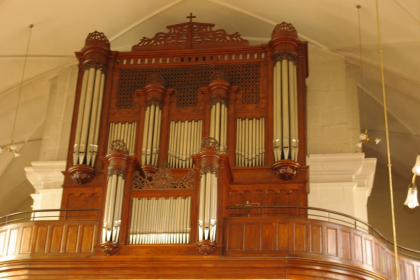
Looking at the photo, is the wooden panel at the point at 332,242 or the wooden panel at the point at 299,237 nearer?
the wooden panel at the point at 299,237

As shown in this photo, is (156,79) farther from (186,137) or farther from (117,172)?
(117,172)

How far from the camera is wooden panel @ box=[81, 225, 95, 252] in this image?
38.3 feet

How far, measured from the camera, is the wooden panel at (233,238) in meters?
11.3

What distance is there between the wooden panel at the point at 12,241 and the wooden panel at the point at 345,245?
5.91 m

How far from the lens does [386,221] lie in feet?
63.8

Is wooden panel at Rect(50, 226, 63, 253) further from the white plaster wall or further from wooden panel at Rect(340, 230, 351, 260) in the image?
the white plaster wall

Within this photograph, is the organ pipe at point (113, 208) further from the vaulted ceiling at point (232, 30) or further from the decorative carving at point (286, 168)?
the vaulted ceiling at point (232, 30)

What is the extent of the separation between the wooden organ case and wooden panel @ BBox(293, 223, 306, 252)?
2.01 feet

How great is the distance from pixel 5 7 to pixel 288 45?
628 centimetres

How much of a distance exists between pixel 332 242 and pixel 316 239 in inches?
12.2

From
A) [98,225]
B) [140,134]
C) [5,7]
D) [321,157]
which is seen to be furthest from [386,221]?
[5,7]

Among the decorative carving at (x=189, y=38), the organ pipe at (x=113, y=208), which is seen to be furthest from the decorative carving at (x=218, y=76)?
the organ pipe at (x=113, y=208)

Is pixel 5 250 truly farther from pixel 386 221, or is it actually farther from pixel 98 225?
pixel 386 221

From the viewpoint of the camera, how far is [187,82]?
14.9m
